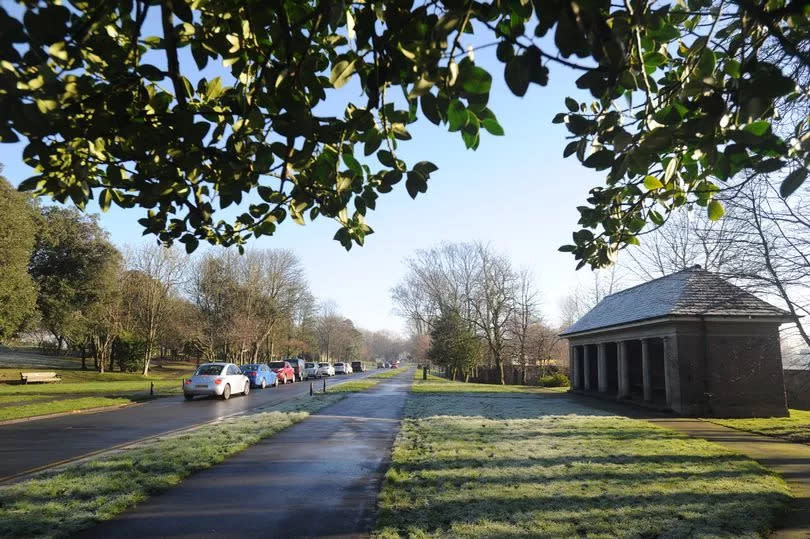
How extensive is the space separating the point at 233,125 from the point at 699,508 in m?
6.60

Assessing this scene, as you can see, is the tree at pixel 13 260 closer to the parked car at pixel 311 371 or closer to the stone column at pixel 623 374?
the parked car at pixel 311 371

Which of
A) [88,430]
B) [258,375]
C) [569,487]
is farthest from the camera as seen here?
[258,375]

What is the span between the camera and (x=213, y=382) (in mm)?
21219

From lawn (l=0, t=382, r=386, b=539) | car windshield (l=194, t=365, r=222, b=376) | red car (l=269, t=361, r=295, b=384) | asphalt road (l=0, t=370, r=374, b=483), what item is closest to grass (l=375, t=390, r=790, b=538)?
lawn (l=0, t=382, r=386, b=539)

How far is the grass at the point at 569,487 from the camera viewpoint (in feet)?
17.4

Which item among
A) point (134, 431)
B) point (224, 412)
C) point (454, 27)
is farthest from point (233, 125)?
point (224, 412)

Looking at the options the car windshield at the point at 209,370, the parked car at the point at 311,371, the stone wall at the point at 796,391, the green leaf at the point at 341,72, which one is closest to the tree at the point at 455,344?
the parked car at the point at 311,371

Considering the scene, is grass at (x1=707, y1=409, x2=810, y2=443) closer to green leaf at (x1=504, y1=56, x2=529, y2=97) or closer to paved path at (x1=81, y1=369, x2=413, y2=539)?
paved path at (x1=81, y1=369, x2=413, y2=539)

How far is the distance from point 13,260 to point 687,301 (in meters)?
31.8

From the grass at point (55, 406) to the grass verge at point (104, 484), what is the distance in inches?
298

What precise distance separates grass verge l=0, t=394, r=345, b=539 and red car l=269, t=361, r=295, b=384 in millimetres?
26662

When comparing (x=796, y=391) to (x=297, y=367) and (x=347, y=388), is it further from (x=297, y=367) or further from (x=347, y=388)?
(x=297, y=367)

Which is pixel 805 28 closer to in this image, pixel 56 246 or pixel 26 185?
pixel 26 185

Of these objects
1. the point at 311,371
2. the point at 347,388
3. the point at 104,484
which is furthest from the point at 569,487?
the point at 311,371
